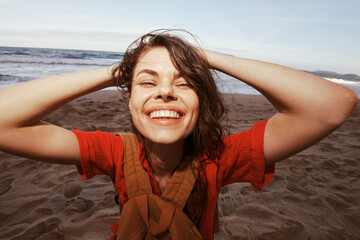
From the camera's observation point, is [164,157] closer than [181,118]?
No

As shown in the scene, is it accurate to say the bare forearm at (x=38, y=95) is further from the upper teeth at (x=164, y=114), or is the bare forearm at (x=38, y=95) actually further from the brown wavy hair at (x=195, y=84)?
the upper teeth at (x=164, y=114)

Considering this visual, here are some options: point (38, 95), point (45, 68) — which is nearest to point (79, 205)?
point (38, 95)

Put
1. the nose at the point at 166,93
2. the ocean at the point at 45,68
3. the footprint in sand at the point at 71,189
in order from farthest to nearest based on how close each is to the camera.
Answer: the ocean at the point at 45,68
the footprint in sand at the point at 71,189
the nose at the point at 166,93

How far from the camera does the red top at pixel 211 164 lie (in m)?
1.34

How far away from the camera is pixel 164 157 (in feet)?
4.95

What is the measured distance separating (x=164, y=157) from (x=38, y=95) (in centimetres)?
82

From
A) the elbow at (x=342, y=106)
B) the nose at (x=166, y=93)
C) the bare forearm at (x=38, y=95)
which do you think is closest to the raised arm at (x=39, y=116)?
the bare forearm at (x=38, y=95)

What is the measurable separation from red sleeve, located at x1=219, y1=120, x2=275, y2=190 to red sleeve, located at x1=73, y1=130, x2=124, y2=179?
70 centimetres

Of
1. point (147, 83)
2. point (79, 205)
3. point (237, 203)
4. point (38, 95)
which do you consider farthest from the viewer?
point (237, 203)

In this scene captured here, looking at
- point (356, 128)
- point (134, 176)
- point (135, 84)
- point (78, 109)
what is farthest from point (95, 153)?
point (356, 128)

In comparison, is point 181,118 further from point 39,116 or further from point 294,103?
point 39,116

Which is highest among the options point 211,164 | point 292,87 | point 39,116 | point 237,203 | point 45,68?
point 292,87

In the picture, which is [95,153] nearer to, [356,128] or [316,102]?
[316,102]

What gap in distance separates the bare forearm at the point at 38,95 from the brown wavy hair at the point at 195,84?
205mm
